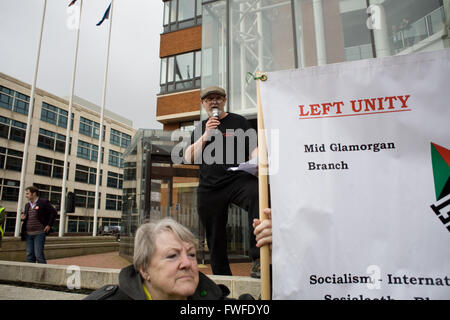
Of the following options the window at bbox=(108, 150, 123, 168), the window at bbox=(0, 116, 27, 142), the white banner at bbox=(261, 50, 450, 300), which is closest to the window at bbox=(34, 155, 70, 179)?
the window at bbox=(0, 116, 27, 142)

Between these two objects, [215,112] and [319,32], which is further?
[319,32]

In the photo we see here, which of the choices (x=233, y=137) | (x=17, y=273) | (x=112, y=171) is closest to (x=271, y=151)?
(x=233, y=137)

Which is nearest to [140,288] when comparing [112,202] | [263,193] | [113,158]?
[263,193]

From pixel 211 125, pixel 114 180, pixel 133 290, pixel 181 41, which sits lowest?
pixel 133 290

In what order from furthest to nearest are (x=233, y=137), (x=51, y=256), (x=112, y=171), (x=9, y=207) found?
(x=112, y=171)
(x=9, y=207)
(x=51, y=256)
(x=233, y=137)

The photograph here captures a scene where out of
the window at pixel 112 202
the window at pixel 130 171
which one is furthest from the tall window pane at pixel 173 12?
the window at pixel 112 202

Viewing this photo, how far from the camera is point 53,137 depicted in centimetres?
4512

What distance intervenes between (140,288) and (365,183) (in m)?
1.15

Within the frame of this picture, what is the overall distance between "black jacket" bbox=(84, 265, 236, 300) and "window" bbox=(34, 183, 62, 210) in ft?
152

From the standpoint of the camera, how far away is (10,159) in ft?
125

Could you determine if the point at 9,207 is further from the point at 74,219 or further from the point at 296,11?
the point at 296,11
